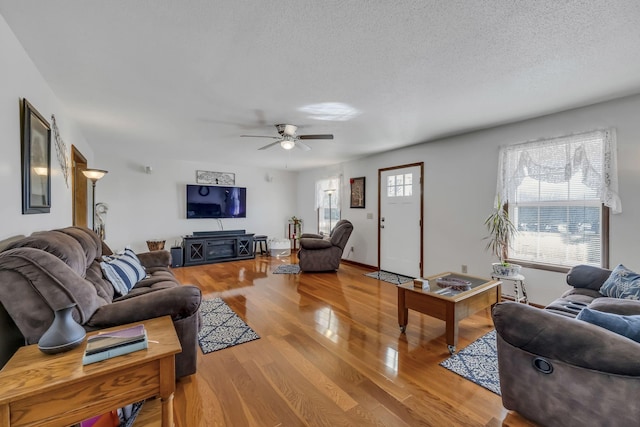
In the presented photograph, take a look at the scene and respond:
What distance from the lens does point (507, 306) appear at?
1.53 metres

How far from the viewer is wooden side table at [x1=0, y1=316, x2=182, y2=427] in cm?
98

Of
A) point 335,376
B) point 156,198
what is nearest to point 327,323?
point 335,376

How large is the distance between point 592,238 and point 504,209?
2.79 feet

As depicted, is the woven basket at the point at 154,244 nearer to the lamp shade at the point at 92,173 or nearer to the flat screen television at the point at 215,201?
the flat screen television at the point at 215,201

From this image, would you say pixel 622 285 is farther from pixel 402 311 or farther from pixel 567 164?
pixel 402 311

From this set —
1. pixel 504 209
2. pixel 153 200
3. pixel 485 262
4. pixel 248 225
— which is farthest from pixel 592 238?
pixel 153 200

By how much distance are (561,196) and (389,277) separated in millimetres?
2559

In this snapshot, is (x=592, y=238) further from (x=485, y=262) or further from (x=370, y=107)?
Result: (x=370, y=107)

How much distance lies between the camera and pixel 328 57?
76.9 inches

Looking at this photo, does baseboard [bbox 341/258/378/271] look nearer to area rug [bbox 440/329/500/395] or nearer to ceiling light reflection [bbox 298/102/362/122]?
area rug [bbox 440/329/500/395]

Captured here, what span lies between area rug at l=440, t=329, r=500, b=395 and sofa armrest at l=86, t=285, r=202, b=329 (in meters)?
1.90

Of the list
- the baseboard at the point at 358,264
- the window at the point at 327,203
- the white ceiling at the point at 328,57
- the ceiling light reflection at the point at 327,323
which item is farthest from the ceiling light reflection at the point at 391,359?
the window at the point at 327,203

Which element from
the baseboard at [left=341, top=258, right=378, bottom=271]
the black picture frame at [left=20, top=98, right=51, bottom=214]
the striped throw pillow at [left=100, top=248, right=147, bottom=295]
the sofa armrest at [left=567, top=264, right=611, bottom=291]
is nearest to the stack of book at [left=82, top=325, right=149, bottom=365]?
the striped throw pillow at [left=100, top=248, right=147, bottom=295]

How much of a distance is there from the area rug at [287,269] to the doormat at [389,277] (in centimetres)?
133
